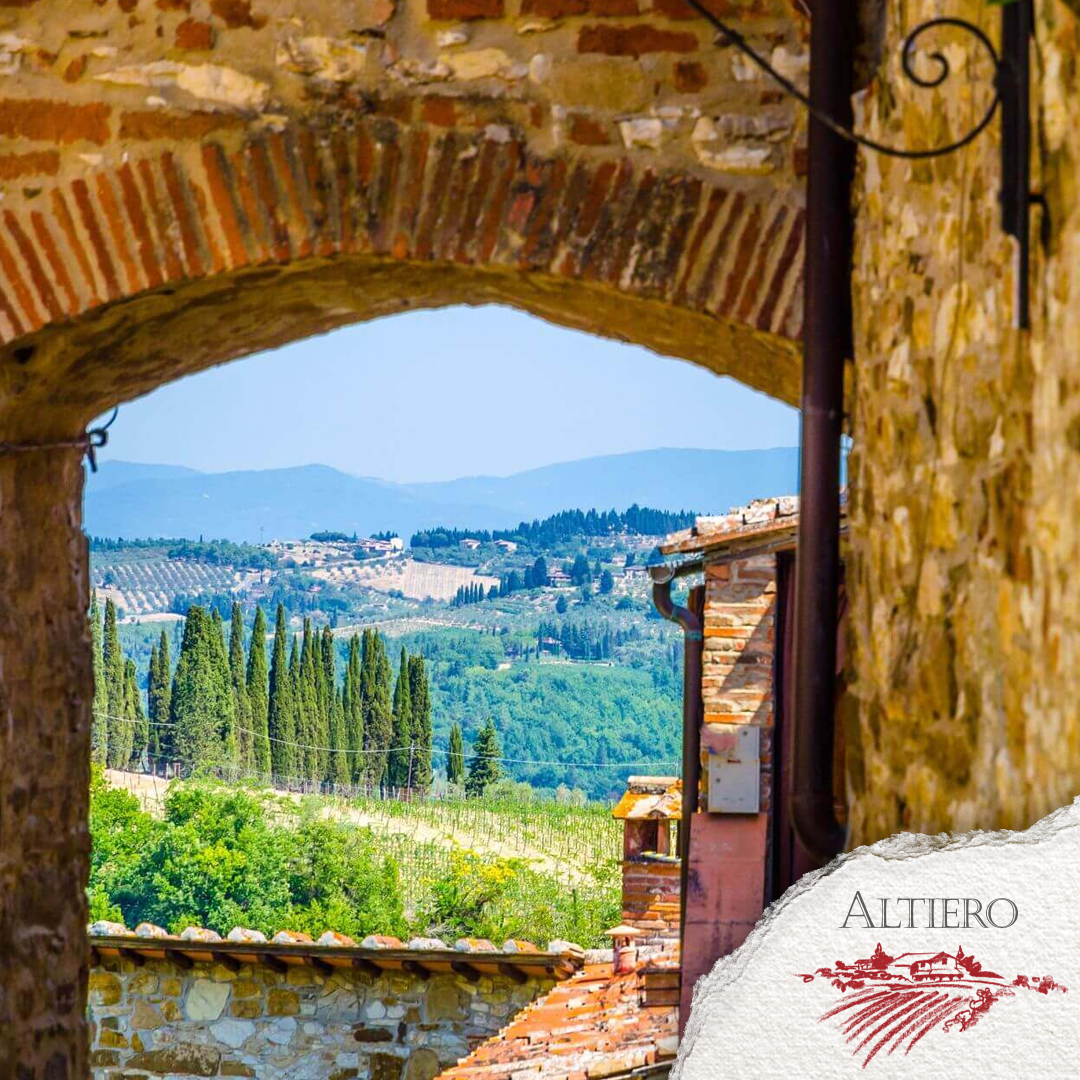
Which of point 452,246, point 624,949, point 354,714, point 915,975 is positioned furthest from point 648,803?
point 354,714

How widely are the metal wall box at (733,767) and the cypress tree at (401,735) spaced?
32180 millimetres

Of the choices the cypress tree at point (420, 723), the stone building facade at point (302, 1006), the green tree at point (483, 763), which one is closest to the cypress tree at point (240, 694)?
the cypress tree at point (420, 723)

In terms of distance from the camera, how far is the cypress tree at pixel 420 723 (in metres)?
38.8

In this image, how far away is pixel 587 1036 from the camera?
693 cm

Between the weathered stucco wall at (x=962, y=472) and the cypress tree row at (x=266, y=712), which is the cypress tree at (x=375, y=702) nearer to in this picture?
the cypress tree row at (x=266, y=712)

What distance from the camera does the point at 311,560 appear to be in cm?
5347

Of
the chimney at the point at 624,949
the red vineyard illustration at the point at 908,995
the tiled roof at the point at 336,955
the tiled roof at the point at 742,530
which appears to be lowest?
the tiled roof at the point at 336,955

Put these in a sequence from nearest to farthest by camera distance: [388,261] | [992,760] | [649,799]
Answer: [992,760] < [388,261] < [649,799]

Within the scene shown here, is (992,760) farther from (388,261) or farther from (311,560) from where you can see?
(311,560)

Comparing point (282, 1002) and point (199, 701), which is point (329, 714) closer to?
point (199, 701)

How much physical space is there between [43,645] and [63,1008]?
845mm

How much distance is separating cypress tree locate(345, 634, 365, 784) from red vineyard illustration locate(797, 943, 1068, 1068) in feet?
121

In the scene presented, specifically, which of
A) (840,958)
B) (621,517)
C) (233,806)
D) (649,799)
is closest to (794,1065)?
(840,958)

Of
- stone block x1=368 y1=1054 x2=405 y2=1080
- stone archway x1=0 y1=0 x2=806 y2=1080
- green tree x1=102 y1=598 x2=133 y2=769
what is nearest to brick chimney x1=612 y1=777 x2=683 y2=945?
stone block x1=368 y1=1054 x2=405 y2=1080
